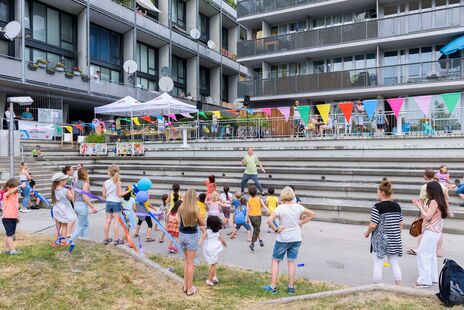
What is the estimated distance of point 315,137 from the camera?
688 inches

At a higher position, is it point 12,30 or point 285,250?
point 12,30

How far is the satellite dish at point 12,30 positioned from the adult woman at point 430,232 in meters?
23.0

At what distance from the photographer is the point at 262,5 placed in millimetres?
28016

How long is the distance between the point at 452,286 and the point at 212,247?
3255mm

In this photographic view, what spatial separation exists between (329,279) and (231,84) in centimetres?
4114

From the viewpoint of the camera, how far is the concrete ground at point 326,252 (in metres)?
6.43

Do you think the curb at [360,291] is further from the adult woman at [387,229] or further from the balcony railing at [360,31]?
the balcony railing at [360,31]

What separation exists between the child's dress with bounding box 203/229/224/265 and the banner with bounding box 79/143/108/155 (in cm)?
1551

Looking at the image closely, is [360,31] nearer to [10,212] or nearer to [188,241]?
[188,241]

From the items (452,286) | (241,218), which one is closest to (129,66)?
(241,218)

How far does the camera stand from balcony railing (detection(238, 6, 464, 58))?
72.2ft

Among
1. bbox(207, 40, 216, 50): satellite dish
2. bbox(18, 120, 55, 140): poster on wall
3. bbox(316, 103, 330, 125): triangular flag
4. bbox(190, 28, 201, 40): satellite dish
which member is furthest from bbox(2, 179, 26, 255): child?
bbox(207, 40, 216, 50): satellite dish

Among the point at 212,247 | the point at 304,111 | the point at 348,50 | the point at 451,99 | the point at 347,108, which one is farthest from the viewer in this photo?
the point at 348,50

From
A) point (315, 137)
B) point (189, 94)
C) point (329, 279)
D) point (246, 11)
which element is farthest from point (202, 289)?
point (189, 94)
